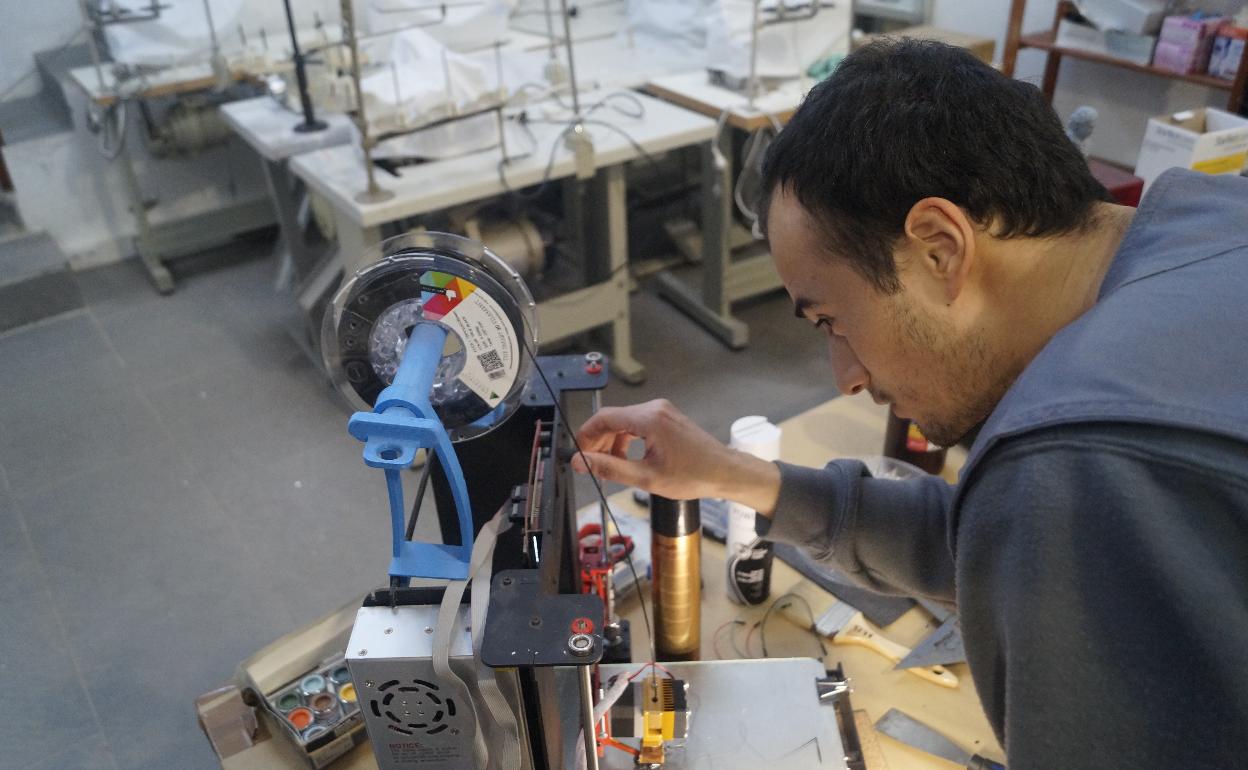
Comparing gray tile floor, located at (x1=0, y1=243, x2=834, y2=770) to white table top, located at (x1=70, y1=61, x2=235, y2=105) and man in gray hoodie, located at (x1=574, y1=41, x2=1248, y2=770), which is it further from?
man in gray hoodie, located at (x1=574, y1=41, x2=1248, y2=770)

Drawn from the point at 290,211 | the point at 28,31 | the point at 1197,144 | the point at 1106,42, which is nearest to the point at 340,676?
the point at 1197,144

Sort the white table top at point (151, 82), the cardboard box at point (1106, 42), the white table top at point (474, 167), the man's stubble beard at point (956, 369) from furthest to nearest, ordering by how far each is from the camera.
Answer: the white table top at point (151, 82) → the cardboard box at point (1106, 42) → the white table top at point (474, 167) → the man's stubble beard at point (956, 369)

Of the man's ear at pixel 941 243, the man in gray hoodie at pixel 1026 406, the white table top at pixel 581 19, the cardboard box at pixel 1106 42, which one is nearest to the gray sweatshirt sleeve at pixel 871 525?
the man in gray hoodie at pixel 1026 406

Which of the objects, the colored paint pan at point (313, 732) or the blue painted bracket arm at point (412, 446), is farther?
the colored paint pan at point (313, 732)

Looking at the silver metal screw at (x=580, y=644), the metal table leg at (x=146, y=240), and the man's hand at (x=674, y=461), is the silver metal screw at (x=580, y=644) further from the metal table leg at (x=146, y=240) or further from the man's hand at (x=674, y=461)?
the metal table leg at (x=146, y=240)

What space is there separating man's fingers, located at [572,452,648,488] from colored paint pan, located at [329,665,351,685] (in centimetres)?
32

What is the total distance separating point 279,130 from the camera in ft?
8.64

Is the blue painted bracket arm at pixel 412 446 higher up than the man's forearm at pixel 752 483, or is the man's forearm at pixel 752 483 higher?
the blue painted bracket arm at pixel 412 446

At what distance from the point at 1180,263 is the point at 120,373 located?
10.00ft

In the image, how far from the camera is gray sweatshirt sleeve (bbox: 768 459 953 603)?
938 mm

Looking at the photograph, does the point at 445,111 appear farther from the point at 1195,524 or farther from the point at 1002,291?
the point at 1195,524

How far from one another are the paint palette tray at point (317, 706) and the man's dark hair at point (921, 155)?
639mm

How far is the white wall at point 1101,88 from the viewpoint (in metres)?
3.01

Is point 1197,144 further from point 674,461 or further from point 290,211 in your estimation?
point 290,211
